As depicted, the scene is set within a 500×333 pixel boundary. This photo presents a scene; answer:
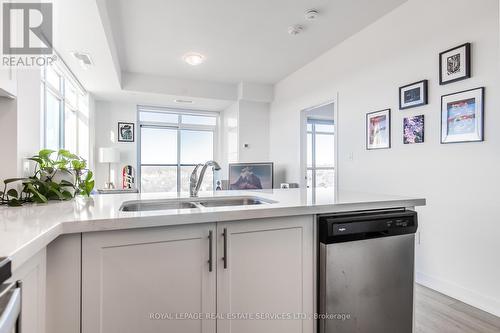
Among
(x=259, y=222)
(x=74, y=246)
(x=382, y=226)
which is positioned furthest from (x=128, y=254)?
(x=382, y=226)

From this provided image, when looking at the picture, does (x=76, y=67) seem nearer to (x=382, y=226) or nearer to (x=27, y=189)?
(x=27, y=189)

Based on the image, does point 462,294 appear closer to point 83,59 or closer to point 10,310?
point 10,310

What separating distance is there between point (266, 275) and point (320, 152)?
18.9 feet

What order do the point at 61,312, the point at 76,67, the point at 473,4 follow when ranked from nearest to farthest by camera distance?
the point at 61,312 → the point at 473,4 → the point at 76,67

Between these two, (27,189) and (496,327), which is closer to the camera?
(27,189)

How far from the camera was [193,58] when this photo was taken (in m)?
4.18

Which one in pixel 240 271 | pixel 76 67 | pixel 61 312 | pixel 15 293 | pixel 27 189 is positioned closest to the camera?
pixel 15 293

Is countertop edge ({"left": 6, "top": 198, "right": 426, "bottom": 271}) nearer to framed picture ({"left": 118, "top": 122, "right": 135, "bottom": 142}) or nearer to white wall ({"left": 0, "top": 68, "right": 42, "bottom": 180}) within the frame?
white wall ({"left": 0, "top": 68, "right": 42, "bottom": 180})

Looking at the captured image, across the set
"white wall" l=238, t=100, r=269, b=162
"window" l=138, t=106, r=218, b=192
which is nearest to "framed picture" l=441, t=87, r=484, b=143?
Result: "white wall" l=238, t=100, r=269, b=162

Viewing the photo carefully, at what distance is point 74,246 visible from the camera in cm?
97

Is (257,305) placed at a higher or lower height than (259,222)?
lower

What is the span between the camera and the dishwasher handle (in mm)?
568

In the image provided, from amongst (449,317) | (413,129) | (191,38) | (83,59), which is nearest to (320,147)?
(413,129)

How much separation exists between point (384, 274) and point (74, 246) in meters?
1.48
